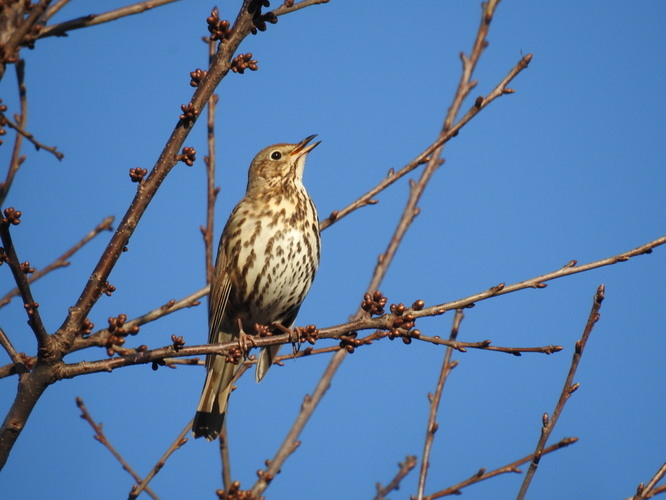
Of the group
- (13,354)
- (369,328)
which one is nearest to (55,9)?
(13,354)

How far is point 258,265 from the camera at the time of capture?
648cm

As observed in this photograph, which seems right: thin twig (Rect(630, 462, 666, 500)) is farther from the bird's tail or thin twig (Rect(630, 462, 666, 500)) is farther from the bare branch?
the bird's tail

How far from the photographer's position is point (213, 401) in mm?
6305

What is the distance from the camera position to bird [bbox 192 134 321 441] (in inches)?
253

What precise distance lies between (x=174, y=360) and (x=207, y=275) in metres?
1.15

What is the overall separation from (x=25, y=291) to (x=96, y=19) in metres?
1.17

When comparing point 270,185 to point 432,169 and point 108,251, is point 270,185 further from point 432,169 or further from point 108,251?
point 108,251

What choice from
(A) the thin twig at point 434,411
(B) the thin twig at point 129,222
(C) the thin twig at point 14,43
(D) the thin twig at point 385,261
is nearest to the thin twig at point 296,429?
(D) the thin twig at point 385,261

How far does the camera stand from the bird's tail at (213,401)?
240 inches

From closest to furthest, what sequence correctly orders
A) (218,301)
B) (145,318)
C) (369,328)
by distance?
(369,328) < (145,318) < (218,301)

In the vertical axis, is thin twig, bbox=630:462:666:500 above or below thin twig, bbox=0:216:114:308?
below

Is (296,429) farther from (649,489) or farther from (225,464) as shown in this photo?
(649,489)

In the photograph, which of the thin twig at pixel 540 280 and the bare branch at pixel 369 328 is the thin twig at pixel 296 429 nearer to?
the bare branch at pixel 369 328

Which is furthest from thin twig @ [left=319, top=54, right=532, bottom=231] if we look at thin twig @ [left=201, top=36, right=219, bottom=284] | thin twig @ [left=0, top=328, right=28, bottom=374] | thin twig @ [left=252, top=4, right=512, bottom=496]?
thin twig @ [left=0, top=328, right=28, bottom=374]
